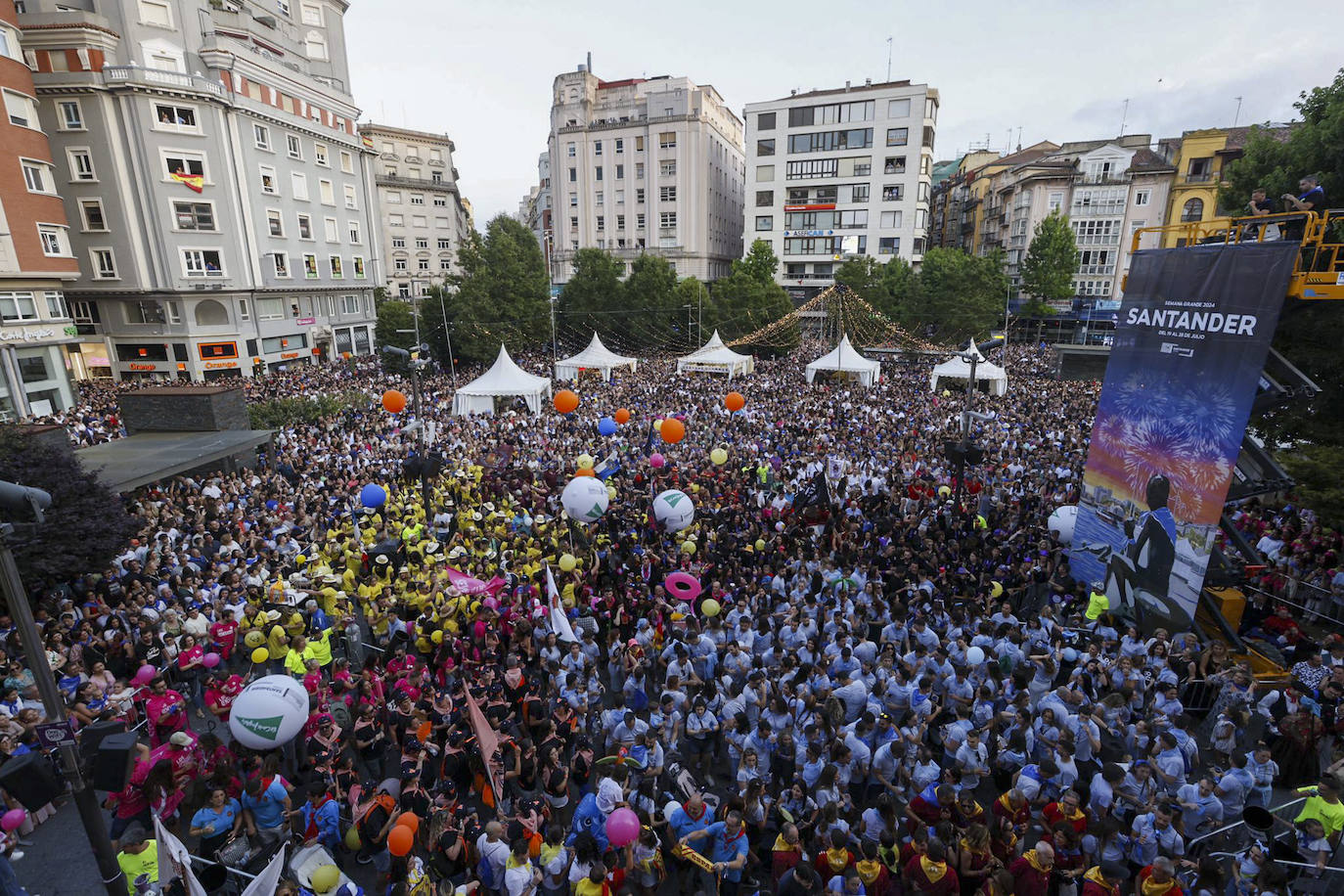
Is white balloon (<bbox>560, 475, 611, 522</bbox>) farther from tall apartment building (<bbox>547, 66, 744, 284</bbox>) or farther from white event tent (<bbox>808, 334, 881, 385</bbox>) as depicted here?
tall apartment building (<bbox>547, 66, 744, 284</bbox>)

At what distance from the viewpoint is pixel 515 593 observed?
9.51 m

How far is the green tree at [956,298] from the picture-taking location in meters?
37.3

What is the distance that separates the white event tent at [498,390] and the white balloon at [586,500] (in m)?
12.3

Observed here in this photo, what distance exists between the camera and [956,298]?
124ft

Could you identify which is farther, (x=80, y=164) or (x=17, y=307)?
(x=80, y=164)

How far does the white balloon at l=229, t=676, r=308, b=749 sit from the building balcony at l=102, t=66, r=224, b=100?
111ft

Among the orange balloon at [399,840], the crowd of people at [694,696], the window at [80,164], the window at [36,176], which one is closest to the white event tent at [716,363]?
the crowd of people at [694,696]

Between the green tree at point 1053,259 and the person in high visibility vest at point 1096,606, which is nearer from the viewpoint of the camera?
the person in high visibility vest at point 1096,606

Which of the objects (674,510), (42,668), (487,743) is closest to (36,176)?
(674,510)

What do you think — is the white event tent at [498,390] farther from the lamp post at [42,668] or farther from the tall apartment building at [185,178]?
the lamp post at [42,668]

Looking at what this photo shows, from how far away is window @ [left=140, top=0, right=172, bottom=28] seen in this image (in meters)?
28.4

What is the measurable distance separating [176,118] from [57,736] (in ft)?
117

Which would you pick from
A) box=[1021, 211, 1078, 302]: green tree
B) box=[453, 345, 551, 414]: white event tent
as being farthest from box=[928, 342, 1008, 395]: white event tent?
box=[1021, 211, 1078, 302]: green tree

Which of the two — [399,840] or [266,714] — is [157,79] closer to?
[266,714]
